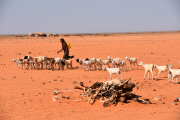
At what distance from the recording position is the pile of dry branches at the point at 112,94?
9.10 meters

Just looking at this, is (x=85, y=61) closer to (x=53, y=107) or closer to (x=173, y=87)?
(x=173, y=87)

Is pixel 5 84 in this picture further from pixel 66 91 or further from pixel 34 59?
pixel 34 59

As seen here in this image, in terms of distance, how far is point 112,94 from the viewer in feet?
30.0

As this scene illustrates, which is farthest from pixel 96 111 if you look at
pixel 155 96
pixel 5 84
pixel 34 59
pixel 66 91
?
pixel 34 59

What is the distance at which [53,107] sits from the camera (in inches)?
348

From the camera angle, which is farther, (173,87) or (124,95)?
(173,87)

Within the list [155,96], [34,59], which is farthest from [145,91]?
[34,59]

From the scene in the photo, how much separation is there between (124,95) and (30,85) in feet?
18.9

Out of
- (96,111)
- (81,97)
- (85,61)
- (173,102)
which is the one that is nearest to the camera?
(96,111)

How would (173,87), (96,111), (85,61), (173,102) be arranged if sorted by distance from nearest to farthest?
(96,111) < (173,102) < (173,87) < (85,61)

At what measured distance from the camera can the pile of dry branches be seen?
29.9 ft

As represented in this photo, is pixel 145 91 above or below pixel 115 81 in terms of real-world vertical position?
below

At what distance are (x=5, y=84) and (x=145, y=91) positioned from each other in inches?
317

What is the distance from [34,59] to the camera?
1902cm
